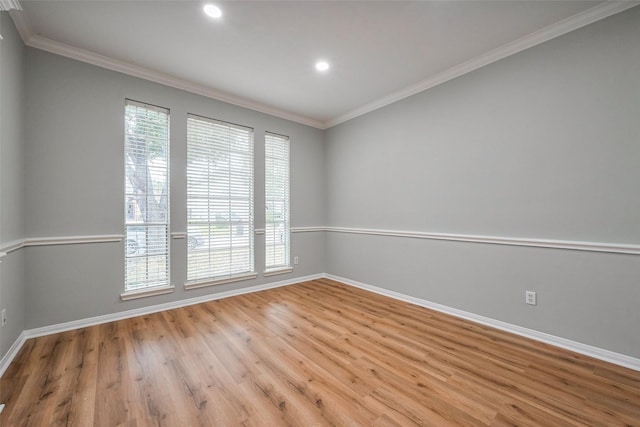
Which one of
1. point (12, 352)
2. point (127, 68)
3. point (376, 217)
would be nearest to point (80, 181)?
point (127, 68)

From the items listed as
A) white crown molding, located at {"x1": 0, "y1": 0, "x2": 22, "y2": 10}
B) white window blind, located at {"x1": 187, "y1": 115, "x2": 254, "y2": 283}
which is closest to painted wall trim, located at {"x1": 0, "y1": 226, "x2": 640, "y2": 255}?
white window blind, located at {"x1": 187, "y1": 115, "x2": 254, "y2": 283}

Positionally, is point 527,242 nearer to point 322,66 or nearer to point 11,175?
point 322,66

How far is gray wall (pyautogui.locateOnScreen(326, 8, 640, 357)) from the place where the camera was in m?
2.04

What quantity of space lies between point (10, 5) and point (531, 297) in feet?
16.3

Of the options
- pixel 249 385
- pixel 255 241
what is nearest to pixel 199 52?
pixel 255 241

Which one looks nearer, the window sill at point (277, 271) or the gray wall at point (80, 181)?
the gray wall at point (80, 181)

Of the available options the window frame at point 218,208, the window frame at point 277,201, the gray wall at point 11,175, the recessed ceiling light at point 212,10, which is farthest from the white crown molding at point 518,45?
the gray wall at point 11,175

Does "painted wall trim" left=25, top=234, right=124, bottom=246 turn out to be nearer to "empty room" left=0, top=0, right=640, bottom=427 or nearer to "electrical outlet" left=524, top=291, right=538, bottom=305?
"empty room" left=0, top=0, right=640, bottom=427

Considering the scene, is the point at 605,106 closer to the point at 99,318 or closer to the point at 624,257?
the point at 624,257

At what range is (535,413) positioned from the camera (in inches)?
59.6

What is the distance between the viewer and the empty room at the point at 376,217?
1.75m

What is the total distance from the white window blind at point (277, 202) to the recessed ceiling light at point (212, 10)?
80.2 inches

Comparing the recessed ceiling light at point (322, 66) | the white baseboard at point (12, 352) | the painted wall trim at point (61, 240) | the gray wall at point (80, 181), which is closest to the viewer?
the white baseboard at point (12, 352)

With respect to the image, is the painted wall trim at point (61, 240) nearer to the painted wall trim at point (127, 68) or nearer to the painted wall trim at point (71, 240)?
the painted wall trim at point (71, 240)
